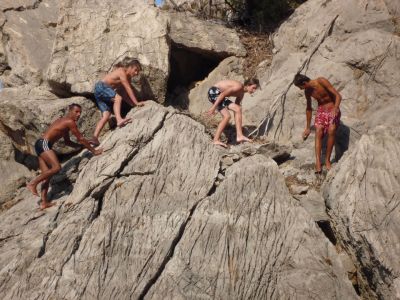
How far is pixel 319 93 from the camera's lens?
10648 mm

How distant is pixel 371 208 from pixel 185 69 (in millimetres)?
7276

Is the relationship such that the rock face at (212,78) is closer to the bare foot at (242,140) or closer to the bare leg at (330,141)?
the bare foot at (242,140)

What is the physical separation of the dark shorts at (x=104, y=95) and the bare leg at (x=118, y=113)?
0.39 feet

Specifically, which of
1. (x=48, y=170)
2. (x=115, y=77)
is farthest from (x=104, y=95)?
(x=48, y=170)

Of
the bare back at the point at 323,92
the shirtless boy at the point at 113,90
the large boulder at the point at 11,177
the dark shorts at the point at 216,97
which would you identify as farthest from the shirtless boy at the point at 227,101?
the large boulder at the point at 11,177

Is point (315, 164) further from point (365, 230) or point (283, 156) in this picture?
point (365, 230)

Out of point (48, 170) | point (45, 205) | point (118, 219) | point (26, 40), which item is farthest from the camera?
point (26, 40)

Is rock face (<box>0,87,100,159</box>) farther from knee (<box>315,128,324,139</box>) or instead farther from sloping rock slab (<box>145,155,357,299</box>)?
knee (<box>315,128,324,139</box>)

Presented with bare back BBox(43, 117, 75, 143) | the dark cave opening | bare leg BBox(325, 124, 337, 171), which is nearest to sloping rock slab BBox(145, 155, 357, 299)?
bare leg BBox(325, 124, 337, 171)

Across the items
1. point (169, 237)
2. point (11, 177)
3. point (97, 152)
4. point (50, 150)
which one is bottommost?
point (11, 177)

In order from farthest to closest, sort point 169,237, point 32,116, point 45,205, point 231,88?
point 32,116 < point 231,88 < point 45,205 < point 169,237

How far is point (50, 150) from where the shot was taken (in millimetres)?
9914

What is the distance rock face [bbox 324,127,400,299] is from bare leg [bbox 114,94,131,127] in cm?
389

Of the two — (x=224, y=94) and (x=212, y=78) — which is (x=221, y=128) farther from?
(x=212, y=78)
